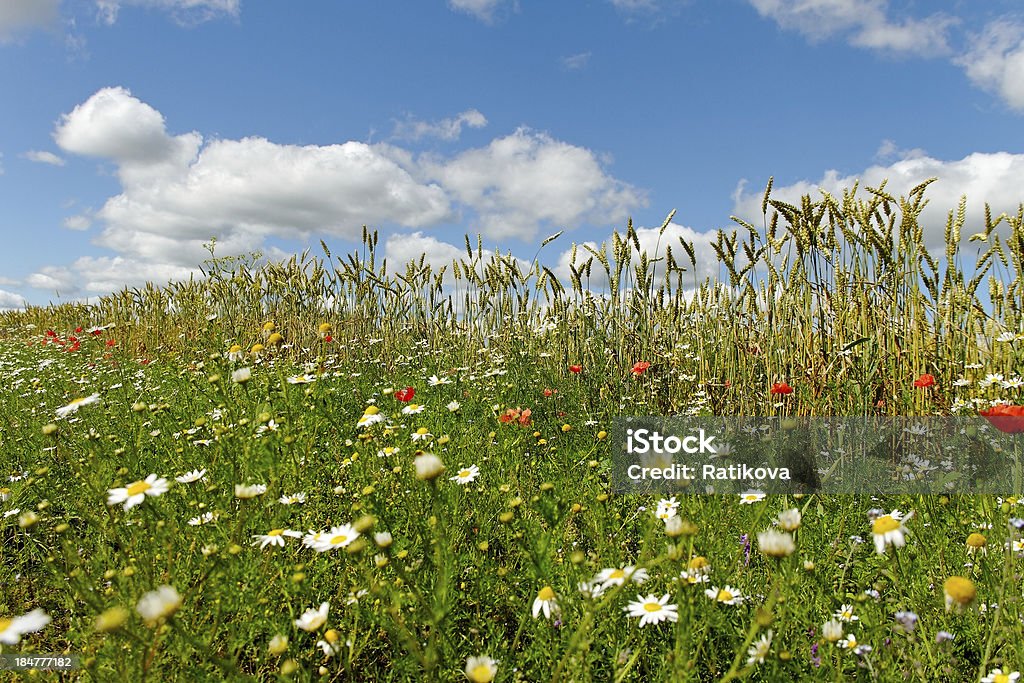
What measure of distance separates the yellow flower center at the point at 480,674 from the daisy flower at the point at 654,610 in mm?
350

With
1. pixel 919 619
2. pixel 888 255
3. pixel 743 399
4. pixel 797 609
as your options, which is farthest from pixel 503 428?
pixel 888 255

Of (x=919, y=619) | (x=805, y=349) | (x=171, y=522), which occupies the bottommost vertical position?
(x=919, y=619)

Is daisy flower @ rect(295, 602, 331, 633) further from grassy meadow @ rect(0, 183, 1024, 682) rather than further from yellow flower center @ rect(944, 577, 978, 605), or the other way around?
yellow flower center @ rect(944, 577, 978, 605)

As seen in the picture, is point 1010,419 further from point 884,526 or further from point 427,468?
point 427,468

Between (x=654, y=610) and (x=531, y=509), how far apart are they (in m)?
0.82

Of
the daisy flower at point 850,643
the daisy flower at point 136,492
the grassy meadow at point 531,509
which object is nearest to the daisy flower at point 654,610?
the grassy meadow at point 531,509

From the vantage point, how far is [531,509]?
212 cm

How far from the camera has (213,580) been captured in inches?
56.6

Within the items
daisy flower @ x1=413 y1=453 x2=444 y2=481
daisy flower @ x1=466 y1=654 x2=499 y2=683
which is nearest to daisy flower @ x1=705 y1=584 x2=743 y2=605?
daisy flower @ x1=466 y1=654 x2=499 y2=683

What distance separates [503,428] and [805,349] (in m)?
1.78

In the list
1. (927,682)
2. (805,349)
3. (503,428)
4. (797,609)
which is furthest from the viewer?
(805,349)

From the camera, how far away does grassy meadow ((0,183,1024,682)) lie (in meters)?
1.35

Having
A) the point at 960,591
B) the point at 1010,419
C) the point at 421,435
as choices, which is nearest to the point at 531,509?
the point at 421,435

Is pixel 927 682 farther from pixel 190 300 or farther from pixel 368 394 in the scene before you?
pixel 190 300
